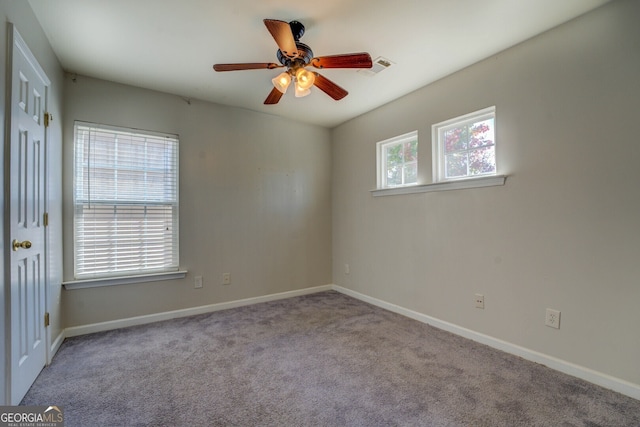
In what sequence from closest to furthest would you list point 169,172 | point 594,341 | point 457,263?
1. point 594,341
2. point 457,263
3. point 169,172

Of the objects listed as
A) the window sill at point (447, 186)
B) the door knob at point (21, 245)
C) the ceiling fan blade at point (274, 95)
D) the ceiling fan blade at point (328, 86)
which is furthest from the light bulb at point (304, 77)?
the door knob at point (21, 245)

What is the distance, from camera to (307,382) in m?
1.94

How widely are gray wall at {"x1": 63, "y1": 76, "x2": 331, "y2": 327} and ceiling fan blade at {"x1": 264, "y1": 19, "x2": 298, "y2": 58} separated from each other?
6.03ft

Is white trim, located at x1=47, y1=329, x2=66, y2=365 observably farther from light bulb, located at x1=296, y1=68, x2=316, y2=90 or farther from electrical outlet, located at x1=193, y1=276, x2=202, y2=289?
light bulb, located at x1=296, y1=68, x2=316, y2=90

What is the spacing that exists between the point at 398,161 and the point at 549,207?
1.64 metres

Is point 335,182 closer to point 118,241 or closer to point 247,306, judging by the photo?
point 247,306

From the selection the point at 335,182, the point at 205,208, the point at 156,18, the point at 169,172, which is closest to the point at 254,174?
the point at 205,208

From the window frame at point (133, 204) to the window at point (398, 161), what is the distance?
2.39m

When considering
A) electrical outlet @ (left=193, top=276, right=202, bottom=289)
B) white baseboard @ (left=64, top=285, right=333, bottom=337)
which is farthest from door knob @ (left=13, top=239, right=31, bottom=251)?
electrical outlet @ (left=193, top=276, right=202, bottom=289)

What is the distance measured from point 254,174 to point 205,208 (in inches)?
29.5

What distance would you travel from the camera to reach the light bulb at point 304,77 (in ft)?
6.71

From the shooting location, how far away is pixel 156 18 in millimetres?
1999

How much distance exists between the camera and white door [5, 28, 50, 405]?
5.32 feet

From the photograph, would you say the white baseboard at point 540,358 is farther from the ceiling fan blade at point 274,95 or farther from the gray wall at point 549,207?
the ceiling fan blade at point 274,95
